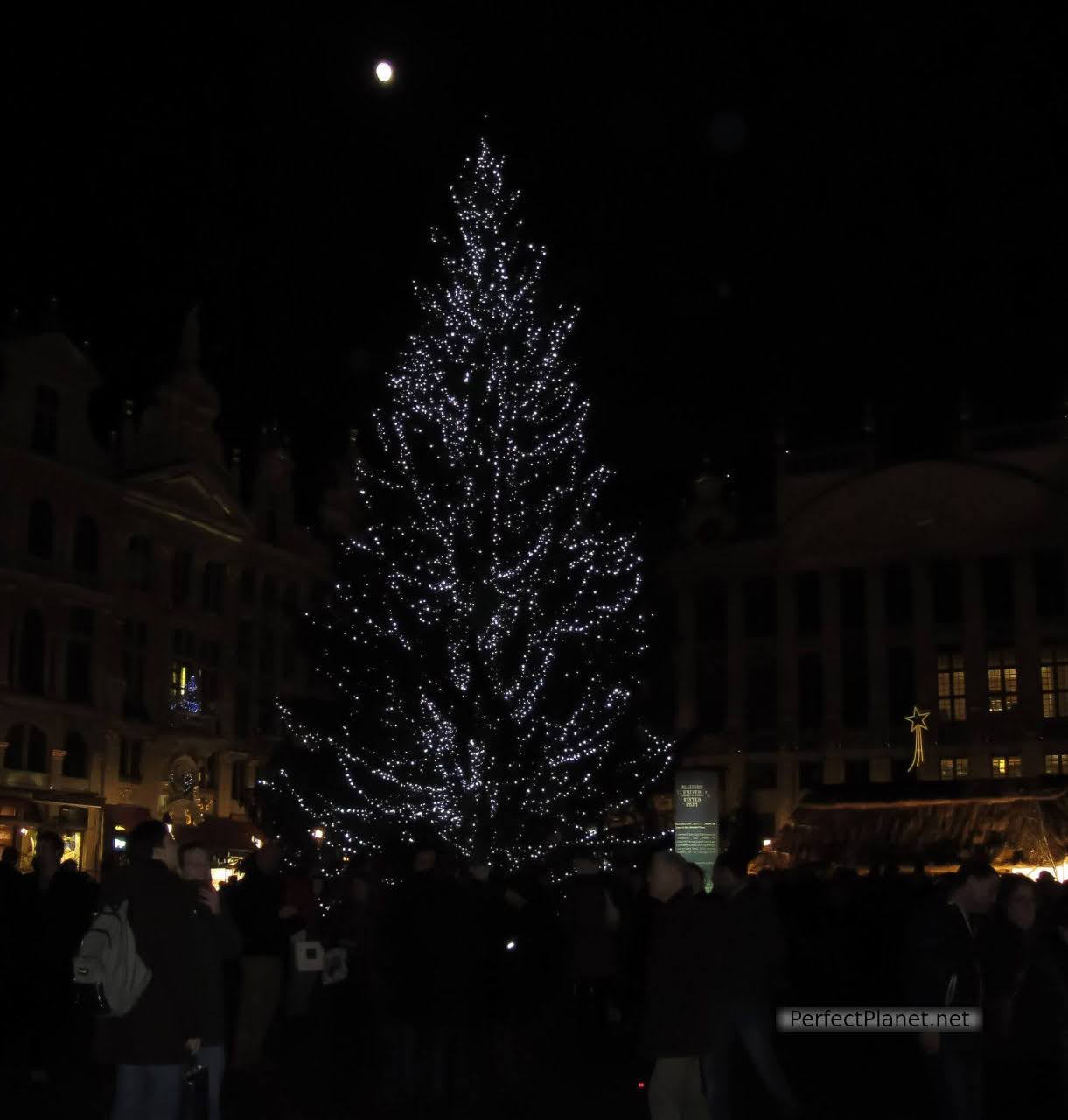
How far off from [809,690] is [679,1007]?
48889 mm

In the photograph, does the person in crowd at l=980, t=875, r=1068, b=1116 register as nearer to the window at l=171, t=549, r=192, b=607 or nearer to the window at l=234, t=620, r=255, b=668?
the window at l=171, t=549, r=192, b=607

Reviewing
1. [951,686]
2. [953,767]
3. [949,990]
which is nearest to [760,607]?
[951,686]

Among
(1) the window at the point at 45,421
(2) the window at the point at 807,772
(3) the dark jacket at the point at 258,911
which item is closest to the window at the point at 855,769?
(2) the window at the point at 807,772

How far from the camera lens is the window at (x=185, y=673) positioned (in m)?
47.7

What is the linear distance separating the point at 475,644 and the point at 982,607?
97.6ft

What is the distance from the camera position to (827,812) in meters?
35.3

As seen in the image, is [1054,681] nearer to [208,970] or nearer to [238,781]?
[238,781]

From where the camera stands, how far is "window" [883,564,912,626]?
5441 cm

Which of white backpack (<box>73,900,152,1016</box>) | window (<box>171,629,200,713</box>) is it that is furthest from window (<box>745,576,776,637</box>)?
white backpack (<box>73,900,152,1016</box>)

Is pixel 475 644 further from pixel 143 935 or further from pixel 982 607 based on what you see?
pixel 982 607

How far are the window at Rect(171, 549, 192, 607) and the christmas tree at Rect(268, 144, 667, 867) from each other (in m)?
20.4

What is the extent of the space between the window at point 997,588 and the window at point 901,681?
272 centimetres

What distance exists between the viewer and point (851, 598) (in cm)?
5528

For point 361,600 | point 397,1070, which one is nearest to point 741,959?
point 397,1070
